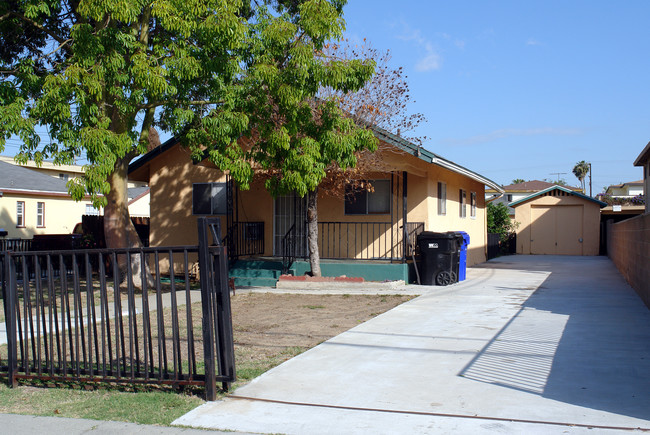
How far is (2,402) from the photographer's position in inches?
221

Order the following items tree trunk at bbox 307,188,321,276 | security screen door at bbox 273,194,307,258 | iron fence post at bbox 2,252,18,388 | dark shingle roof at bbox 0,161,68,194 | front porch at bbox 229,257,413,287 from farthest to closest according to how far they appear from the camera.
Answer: dark shingle roof at bbox 0,161,68,194
security screen door at bbox 273,194,307,258
front porch at bbox 229,257,413,287
tree trunk at bbox 307,188,321,276
iron fence post at bbox 2,252,18,388

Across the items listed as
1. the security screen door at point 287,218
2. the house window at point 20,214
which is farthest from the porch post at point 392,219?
the house window at point 20,214

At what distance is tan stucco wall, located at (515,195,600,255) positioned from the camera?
29078mm

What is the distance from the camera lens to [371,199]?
15.8m

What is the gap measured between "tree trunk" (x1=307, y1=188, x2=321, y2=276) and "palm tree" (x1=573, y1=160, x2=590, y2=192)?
2962 inches

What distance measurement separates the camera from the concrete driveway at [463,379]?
4.78 meters

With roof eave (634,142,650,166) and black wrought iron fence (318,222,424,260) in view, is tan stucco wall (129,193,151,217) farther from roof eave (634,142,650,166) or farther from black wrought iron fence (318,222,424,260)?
roof eave (634,142,650,166)

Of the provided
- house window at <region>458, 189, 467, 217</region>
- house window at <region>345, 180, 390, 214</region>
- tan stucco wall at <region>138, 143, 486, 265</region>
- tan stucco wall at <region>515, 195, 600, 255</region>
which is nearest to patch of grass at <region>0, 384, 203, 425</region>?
tan stucco wall at <region>138, 143, 486, 265</region>

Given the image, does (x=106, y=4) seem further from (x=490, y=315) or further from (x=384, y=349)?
(x=490, y=315)

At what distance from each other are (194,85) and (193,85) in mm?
88

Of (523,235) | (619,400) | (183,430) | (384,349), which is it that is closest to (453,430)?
(619,400)

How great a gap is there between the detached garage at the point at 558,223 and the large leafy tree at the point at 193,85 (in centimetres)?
2080

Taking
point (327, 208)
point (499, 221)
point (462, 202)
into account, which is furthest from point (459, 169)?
point (499, 221)

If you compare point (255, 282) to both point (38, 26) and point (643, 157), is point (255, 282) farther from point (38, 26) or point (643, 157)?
point (643, 157)
